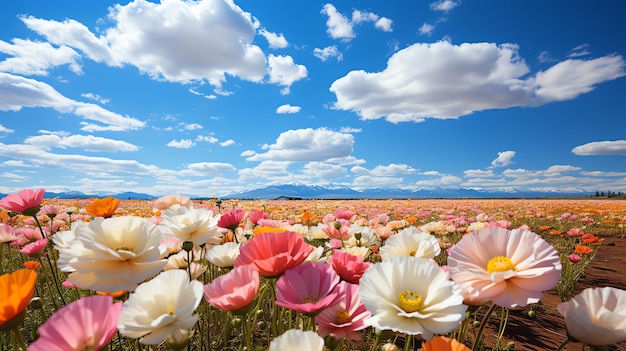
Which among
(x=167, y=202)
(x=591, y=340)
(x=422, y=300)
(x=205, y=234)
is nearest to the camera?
(x=591, y=340)

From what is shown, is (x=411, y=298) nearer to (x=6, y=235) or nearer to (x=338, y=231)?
(x=338, y=231)

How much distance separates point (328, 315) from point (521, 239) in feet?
1.85

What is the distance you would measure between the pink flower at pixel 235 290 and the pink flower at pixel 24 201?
1.30m

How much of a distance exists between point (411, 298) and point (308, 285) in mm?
286

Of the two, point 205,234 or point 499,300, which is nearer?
point 499,300

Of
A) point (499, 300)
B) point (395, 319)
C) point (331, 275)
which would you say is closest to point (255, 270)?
point (331, 275)

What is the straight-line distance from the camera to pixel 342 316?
3.12ft

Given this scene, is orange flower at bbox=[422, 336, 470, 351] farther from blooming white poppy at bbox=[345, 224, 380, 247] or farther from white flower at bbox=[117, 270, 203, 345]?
blooming white poppy at bbox=[345, 224, 380, 247]

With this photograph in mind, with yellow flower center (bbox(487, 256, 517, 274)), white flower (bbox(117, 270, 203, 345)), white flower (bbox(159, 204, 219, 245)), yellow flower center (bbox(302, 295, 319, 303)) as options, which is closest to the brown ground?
yellow flower center (bbox(487, 256, 517, 274))

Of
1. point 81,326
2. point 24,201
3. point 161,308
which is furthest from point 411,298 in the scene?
point 24,201

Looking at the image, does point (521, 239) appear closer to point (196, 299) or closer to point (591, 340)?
point (591, 340)

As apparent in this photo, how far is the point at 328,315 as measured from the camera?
3.03 feet

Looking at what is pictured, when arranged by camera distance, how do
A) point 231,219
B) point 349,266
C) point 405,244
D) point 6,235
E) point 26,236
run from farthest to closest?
point 26,236
point 6,235
point 231,219
point 405,244
point 349,266

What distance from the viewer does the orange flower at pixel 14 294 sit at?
0.78 m
